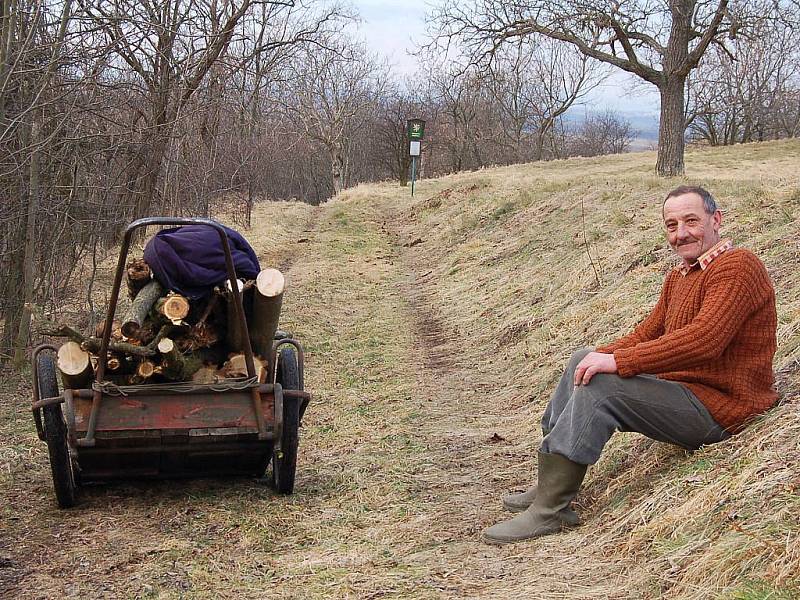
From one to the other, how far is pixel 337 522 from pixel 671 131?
17.8 meters

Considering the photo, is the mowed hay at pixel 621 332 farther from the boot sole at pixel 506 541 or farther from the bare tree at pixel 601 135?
the bare tree at pixel 601 135

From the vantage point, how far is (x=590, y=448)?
13.7ft

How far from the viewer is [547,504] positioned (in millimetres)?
4367

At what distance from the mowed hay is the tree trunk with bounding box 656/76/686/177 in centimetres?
280

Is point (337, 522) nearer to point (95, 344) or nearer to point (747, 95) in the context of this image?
point (95, 344)

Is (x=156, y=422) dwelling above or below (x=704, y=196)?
below

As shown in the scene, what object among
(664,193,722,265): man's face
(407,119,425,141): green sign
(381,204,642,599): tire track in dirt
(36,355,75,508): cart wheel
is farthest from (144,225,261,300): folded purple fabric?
(407,119,425,141): green sign

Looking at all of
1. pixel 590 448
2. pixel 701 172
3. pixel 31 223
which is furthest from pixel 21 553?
pixel 701 172

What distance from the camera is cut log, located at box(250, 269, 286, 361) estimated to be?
5168 mm

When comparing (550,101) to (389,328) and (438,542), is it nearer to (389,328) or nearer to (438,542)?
(389,328)

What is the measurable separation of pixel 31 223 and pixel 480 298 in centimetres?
582

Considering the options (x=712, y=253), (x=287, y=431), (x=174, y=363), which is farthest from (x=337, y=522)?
(x=712, y=253)

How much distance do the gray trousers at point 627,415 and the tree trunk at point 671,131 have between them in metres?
17.2

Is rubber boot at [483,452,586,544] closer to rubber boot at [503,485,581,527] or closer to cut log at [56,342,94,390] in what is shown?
rubber boot at [503,485,581,527]
